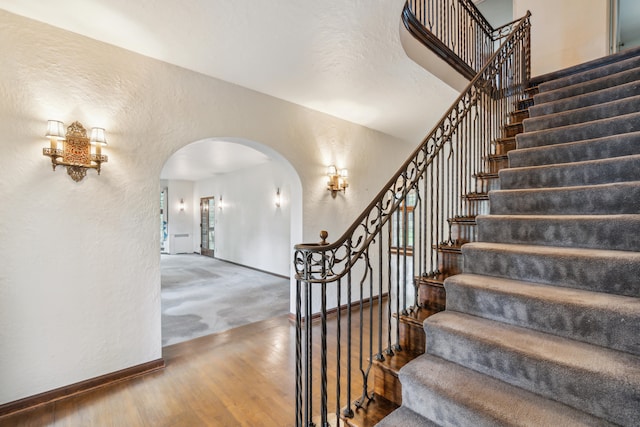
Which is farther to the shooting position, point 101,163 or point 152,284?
point 152,284

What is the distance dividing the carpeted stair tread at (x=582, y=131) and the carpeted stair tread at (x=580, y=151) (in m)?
0.22

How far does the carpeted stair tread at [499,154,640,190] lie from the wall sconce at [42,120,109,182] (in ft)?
11.6

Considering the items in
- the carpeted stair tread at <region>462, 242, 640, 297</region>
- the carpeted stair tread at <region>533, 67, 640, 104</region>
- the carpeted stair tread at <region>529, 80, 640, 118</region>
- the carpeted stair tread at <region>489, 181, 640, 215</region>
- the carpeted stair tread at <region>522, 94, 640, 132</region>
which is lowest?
the carpeted stair tread at <region>462, 242, 640, 297</region>

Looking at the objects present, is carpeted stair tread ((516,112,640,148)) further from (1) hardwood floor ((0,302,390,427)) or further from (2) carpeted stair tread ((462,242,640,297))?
(1) hardwood floor ((0,302,390,427))

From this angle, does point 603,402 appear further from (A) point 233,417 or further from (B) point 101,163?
(B) point 101,163

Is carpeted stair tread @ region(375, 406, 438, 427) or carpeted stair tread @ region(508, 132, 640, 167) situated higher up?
carpeted stair tread @ region(508, 132, 640, 167)

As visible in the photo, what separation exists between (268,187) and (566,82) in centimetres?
616

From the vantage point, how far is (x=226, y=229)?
9414 millimetres

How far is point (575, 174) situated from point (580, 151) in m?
0.36

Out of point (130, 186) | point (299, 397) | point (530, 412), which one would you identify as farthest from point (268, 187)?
point (530, 412)

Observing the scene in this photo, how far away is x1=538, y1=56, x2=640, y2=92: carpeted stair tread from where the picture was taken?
Answer: 3031 millimetres

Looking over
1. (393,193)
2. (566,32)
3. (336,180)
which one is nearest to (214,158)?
(336,180)

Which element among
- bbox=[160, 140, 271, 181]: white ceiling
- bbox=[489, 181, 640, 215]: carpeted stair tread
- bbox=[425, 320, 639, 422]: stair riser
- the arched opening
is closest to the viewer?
bbox=[425, 320, 639, 422]: stair riser

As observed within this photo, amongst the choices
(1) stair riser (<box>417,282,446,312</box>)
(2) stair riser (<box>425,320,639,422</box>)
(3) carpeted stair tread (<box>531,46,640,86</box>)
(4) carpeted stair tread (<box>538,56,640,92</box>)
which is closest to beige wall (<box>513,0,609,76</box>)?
(3) carpeted stair tread (<box>531,46,640,86</box>)
